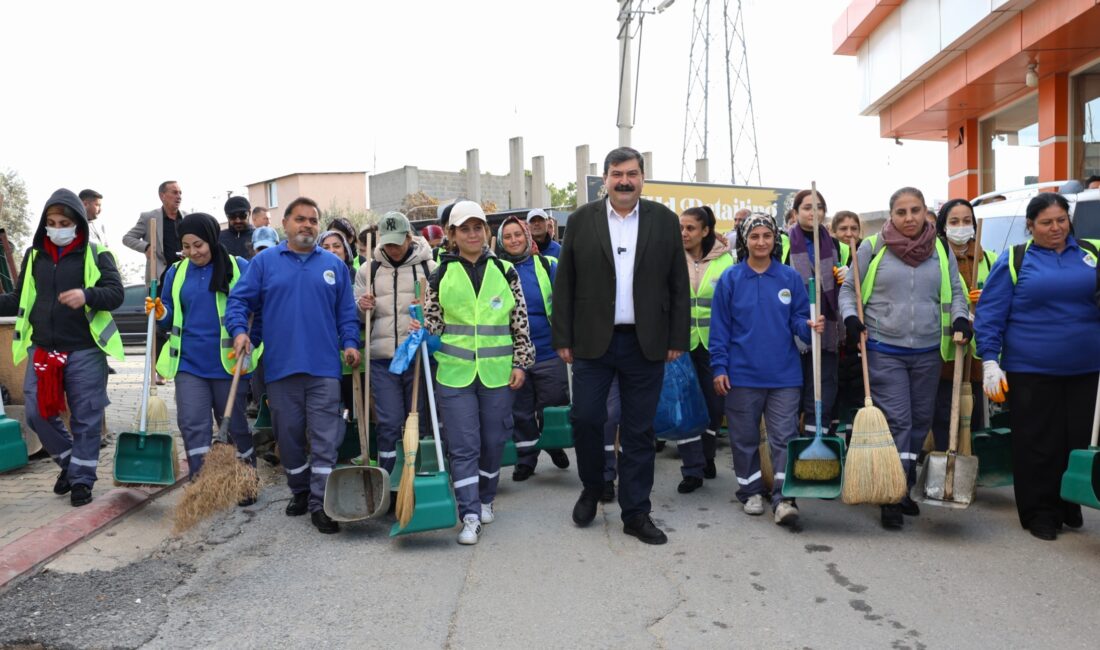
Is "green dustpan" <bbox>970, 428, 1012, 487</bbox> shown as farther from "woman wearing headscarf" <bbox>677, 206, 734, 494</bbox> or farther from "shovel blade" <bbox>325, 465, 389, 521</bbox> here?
"shovel blade" <bbox>325, 465, 389, 521</bbox>

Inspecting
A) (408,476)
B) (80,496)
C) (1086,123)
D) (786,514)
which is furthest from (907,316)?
(1086,123)

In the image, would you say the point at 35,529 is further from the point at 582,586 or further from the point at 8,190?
the point at 8,190

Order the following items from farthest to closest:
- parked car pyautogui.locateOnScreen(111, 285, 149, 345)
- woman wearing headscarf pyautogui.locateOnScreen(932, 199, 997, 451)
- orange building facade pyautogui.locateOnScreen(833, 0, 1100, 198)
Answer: parked car pyautogui.locateOnScreen(111, 285, 149, 345), orange building facade pyautogui.locateOnScreen(833, 0, 1100, 198), woman wearing headscarf pyautogui.locateOnScreen(932, 199, 997, 451)

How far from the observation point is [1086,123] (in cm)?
1386

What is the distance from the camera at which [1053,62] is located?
13.5m

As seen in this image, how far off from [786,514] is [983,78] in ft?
39.4

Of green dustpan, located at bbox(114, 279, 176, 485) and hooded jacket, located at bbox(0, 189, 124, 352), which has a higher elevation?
hooded jacket, located at bbox(0, 189, 124, 352)

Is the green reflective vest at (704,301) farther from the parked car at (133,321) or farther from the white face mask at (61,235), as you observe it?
the parked car at (133,321)

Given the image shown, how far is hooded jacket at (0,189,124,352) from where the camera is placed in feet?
19.4

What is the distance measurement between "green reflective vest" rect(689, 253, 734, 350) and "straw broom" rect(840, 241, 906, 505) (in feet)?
5.29

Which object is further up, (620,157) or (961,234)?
(620,157)

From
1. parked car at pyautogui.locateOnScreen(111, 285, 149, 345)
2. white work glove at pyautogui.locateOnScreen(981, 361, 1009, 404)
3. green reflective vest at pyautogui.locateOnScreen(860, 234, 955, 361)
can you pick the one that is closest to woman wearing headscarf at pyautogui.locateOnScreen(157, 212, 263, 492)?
green reflective vest at pyautogui.locateOnScreen(860, 234, 955, 361)

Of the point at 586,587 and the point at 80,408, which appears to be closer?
the point at 586,587

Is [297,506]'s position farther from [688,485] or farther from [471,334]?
[688,485]
